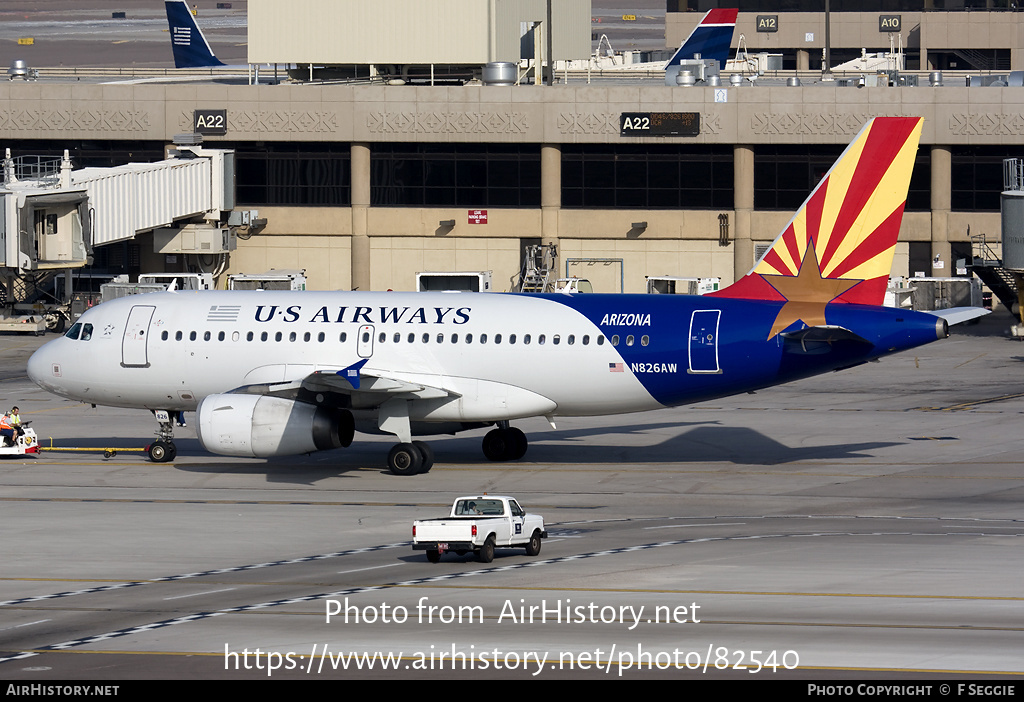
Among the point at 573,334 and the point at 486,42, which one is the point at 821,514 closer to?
the point at 573,334

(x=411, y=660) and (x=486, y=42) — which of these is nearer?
(x=411, y=660)

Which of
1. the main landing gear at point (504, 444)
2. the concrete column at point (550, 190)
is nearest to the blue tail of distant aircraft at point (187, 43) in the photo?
the concrete column at point (550, 190)

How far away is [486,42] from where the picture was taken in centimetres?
8600

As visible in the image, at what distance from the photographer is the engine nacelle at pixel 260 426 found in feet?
129

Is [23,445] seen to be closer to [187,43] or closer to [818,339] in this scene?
[818,339]

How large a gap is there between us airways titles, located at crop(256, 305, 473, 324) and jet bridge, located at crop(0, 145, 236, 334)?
35.4m

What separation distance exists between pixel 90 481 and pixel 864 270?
2224 cm

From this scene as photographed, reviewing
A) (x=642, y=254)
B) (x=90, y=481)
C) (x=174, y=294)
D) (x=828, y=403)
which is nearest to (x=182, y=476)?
(x=90, y=481)

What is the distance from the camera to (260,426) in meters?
39.3

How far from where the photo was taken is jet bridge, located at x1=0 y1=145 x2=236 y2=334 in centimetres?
7431

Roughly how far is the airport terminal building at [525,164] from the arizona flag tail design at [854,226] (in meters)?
44.4

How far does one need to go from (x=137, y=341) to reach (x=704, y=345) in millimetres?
16576

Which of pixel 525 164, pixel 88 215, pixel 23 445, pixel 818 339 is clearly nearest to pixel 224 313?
pixel 23 445
